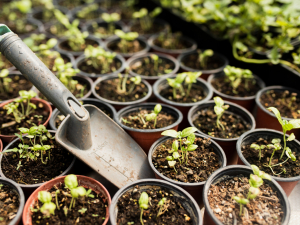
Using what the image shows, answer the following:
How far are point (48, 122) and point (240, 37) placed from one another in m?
2.11

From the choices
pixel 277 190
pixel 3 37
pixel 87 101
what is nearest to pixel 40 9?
pixel 87 101

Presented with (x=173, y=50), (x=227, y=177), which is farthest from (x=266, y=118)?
(x=173, y=50)

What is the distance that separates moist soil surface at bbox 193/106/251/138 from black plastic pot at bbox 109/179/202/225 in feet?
1.85

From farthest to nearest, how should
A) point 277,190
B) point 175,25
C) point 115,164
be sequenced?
point 175,25 → point 115,164 → point 277,190

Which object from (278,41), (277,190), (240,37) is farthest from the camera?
(240,37)

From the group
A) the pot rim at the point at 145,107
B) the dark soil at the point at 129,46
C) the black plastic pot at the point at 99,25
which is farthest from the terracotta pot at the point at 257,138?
the black plastic pot at the point at 99,25

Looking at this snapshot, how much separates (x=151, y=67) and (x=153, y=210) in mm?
1582

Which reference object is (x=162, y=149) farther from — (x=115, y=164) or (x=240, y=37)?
(x=240, y=37)

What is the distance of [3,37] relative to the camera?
52.4 inches

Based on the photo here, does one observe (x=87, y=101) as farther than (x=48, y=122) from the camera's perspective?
Yes

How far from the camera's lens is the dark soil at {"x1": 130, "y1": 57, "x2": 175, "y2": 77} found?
8.09ft

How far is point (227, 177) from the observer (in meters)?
1.42

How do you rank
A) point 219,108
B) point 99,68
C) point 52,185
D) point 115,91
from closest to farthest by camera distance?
point 52,185 < point 219,108 < point 115,91 < point 99,68

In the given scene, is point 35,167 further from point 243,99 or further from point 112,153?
point 243,99
